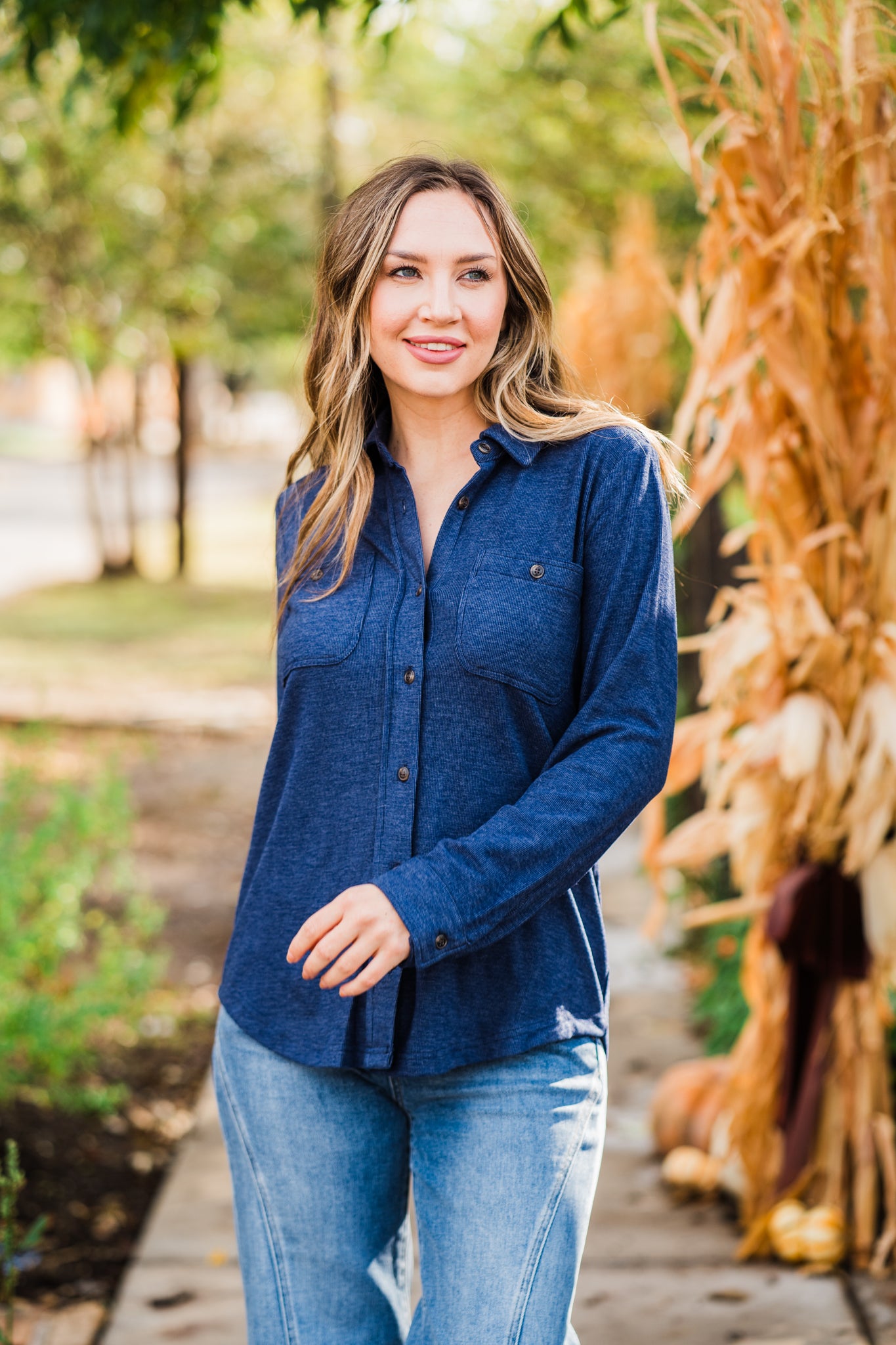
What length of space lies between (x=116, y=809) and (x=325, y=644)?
7.01 feet

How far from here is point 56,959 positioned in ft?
11.4

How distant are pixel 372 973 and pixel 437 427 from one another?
724 mm

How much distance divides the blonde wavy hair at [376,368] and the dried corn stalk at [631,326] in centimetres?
503

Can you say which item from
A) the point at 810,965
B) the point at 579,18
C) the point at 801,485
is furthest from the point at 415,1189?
the point at 579,18

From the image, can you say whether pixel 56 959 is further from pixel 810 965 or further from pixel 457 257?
pixel 457 257

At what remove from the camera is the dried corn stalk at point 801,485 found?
8.09ft

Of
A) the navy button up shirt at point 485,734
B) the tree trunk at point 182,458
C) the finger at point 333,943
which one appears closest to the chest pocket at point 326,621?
the navy button up shirt at point 485,734

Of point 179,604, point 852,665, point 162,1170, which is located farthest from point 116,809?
point 179,604

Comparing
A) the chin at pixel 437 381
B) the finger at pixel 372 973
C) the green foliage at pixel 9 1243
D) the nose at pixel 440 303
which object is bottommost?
the green foliage at pixel 9 1243

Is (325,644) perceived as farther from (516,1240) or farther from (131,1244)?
(131,1244)

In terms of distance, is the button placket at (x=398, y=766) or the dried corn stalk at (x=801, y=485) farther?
the dried corn stalk at (x=801, y=485)

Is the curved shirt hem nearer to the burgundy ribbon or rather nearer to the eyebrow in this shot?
the eyebrow

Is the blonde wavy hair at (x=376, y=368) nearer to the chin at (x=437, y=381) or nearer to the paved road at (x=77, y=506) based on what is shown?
the chin at (x=437, y=381)

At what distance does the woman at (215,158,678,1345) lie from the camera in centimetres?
157
